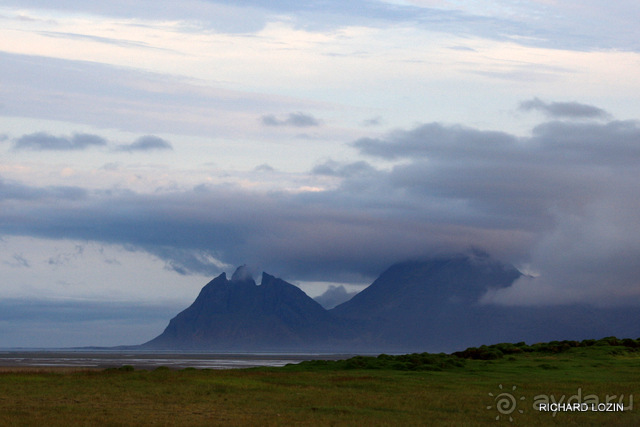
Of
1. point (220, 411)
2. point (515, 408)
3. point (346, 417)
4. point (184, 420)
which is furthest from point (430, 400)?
point (184, 420)

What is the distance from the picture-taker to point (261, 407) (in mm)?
51344

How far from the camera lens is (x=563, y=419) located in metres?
47.3

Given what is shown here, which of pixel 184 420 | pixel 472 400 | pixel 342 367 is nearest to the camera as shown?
pixel 184 420

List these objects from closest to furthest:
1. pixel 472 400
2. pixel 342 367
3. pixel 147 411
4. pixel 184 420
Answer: pixel 184 420 < pixel 147 411 < pixel 472 400 < pixel 342 367

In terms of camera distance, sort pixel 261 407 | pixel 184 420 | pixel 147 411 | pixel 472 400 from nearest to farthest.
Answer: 1. pixel 184 420
2. pixel 147 411
3. pixel 261 407
4. pixel 472 400

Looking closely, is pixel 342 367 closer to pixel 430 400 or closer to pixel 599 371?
pixel 599 371

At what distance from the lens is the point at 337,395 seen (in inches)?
2286

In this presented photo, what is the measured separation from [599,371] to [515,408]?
3344cm

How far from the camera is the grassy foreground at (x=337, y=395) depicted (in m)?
46.2

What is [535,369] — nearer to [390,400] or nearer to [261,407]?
[390,400]

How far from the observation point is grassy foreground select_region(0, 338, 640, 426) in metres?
46.2

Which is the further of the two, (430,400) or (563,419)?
(430,400)

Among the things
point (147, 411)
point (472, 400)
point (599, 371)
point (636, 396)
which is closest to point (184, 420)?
point (147, 411)

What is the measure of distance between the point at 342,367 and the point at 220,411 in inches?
1591
